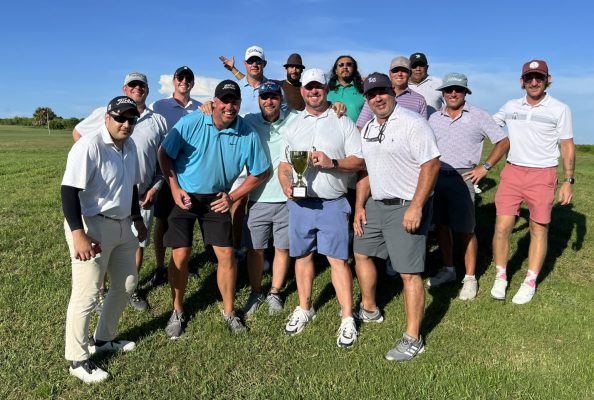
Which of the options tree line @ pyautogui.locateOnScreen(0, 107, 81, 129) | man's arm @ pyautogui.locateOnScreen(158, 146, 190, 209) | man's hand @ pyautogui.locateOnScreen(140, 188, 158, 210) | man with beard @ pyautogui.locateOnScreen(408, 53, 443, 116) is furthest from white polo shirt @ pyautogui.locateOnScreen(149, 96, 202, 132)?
tree line @ pyautogui.locateOnScreen(0, 107, 81, 129)

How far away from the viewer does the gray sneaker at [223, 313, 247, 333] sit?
497 cm

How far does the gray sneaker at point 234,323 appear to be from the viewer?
4.97 metres

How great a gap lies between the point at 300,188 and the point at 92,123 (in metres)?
2.61

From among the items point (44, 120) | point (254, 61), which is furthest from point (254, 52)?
point (44, 120)

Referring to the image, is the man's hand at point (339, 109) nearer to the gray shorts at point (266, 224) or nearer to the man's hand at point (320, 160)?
the man's hand at point (320, 160)

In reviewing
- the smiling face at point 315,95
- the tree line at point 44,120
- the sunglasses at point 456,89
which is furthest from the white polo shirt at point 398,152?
the tree line at point 44,120

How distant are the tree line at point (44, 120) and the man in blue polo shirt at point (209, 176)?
73634mm

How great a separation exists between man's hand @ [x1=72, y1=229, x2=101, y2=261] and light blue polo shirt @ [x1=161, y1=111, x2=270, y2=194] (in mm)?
1310

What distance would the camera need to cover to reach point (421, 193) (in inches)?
167

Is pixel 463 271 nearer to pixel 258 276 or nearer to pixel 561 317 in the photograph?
pixel 561 317

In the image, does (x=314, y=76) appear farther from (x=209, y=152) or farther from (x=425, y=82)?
(x=425, y=82)

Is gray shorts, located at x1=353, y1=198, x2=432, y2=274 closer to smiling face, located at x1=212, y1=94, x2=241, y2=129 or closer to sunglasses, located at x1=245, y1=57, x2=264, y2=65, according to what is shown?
smiling face, located at x1=212, y1=94, x2=241, y2=129

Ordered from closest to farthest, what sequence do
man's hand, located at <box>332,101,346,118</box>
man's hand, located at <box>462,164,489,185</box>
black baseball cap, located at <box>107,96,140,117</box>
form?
black baseball cap, located at <box>107,96,140,117</box> < man's hand, located at <box>332,101,346,118</box> < man's hand, located at <box>462,164,489,185</box>

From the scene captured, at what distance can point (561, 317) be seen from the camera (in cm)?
526
